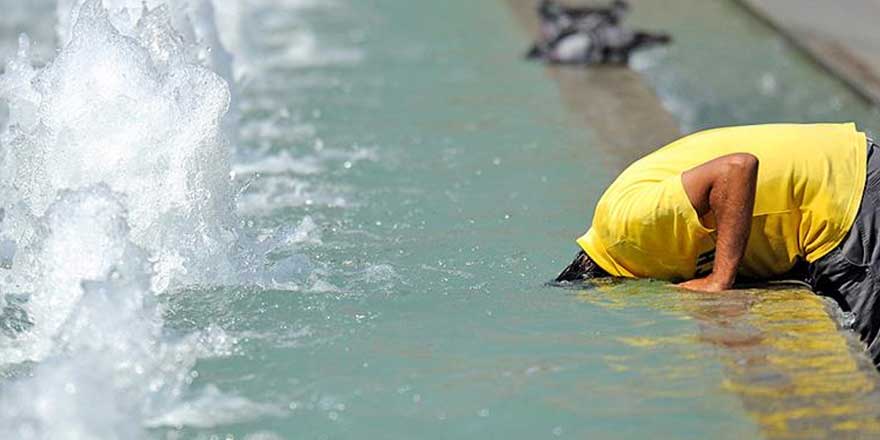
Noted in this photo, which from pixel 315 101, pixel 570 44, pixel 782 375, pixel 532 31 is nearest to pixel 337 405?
pixel 782 375

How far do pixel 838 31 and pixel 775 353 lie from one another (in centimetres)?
845

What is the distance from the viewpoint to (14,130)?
706 centimetres

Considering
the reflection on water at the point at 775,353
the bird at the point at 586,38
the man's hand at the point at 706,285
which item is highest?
the bird at the point at 586,38

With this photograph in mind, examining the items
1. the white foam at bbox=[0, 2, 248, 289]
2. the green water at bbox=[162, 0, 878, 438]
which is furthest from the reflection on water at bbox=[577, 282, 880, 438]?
the white foam at bbox=[0, 2, 248, 289]

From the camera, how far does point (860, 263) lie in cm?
536

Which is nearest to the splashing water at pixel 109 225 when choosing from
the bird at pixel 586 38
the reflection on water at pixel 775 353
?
the reflection on water at pixel 775 353

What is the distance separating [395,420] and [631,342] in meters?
0.86

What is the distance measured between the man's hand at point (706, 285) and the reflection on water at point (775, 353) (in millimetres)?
24

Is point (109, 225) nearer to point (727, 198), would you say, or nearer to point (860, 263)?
point (727, 198)

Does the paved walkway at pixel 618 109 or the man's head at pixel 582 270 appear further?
the paved walkway at pixel 618 109

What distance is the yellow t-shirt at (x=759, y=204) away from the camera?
5.38m

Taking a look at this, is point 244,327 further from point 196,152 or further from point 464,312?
point 196,152

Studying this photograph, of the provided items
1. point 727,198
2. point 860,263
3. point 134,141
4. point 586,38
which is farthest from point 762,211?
point 586,38

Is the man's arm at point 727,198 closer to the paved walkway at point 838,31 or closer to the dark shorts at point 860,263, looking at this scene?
A: the dark shorts at point 860,263
